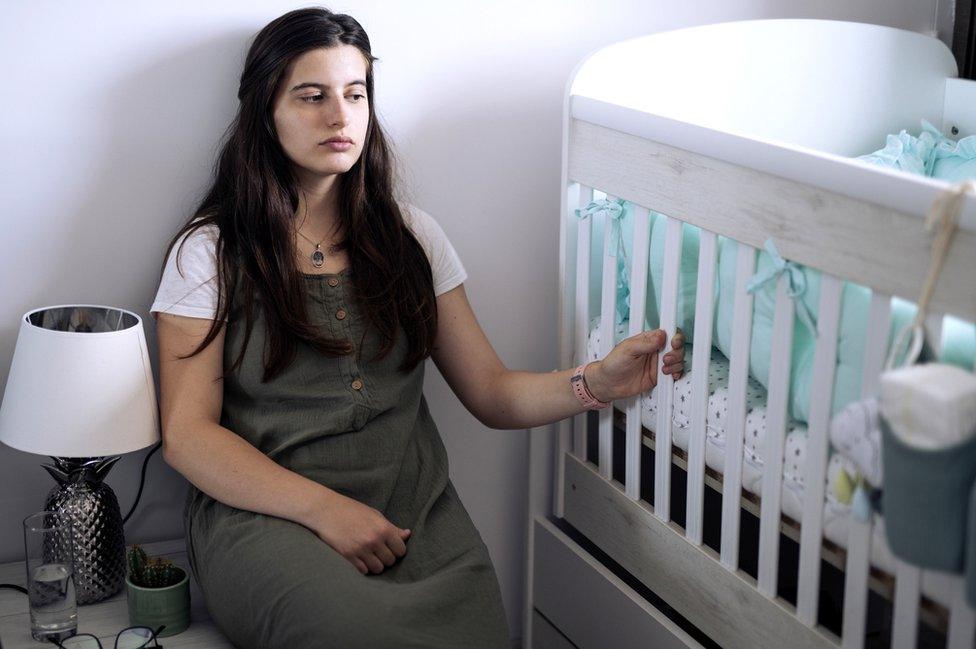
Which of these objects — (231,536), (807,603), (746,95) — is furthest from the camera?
(746,95)

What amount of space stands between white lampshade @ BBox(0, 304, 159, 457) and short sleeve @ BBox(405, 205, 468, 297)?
0.43m

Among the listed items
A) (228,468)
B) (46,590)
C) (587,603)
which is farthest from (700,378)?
(46,590)

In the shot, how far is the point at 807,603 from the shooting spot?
4.06 ft

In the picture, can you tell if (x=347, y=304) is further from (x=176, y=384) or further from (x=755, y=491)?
(x=755, y=491)

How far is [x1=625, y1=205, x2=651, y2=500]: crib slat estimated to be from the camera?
145 centimetres

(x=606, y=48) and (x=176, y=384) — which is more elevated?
(x=606, y=48)

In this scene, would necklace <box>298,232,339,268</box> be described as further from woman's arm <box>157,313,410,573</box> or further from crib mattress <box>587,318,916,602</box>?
crib mattress <box>587,318,916,602</box>

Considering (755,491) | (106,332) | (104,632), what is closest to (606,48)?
(755,491)

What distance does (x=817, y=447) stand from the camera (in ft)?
3.89

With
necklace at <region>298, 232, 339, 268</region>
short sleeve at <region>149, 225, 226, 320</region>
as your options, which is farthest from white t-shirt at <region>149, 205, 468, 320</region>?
necklace at <region>298, 232, 339, 268</region>

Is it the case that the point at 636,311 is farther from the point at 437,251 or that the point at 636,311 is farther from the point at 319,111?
the point at 319,111

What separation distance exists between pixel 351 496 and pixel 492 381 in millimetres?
285

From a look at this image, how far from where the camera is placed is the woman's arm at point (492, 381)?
159 centimetres

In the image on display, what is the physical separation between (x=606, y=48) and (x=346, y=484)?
74cm
